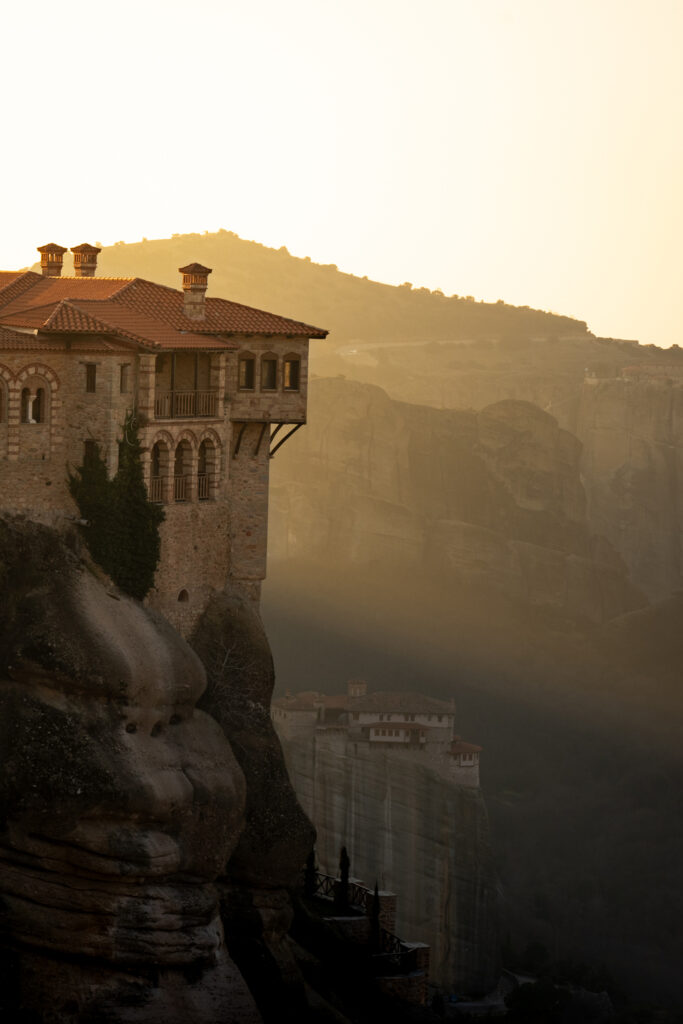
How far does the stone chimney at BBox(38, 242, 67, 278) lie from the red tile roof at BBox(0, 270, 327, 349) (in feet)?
6.02

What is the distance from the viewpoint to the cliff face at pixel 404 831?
132 metres

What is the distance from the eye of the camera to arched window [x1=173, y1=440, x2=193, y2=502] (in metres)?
63.0

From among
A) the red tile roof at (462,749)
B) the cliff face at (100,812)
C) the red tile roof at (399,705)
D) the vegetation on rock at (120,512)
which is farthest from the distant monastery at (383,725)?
the cliff face at (100,812)

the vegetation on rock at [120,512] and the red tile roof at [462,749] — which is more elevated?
the vegetation on rock at [120,512]

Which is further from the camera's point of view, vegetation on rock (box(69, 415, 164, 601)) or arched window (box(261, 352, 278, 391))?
arched window (box(261, 352, 278, 391))

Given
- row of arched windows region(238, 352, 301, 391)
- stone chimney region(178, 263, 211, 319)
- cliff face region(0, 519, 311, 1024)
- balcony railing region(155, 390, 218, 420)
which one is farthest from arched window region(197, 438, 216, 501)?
cliff face region(0, 519, 311, 1024)

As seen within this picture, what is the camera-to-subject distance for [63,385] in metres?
60.6

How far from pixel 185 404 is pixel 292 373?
4.38 m

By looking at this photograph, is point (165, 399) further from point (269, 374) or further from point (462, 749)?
point (462, 749)

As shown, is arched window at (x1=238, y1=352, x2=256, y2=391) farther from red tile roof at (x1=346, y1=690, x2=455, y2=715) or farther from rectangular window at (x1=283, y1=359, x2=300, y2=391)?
red tile roof at (x1=346, y1=690, x2=455, y2=715)

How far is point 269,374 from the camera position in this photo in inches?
2601

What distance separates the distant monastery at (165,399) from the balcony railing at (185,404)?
0.04 metres

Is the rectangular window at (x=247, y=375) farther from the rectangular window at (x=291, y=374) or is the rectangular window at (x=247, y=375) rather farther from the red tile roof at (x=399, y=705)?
the red tile roof at (x=399, y=705)

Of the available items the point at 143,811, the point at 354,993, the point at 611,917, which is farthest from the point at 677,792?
the point at 143,811
